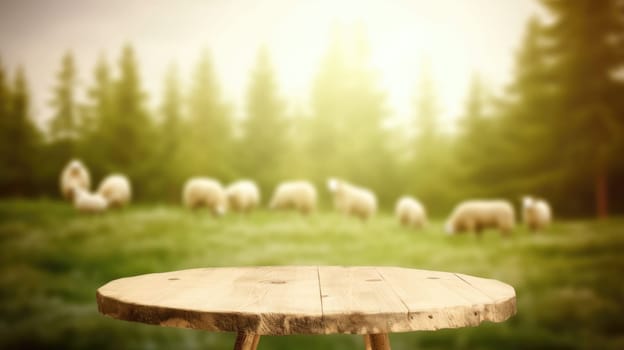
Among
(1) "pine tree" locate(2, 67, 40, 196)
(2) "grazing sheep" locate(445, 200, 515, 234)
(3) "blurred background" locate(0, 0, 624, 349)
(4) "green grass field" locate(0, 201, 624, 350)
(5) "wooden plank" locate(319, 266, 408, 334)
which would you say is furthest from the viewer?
(2) "grazing sheep" locate(445, 200, 515, 234)

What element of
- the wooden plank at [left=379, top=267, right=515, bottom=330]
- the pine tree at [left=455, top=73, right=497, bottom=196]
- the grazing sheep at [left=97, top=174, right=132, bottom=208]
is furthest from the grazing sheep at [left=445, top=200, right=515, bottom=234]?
the wooden plank at [left=379, top=267, right=515, bottom=330]

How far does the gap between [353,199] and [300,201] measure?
39cm

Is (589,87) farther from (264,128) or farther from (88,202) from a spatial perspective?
(88,202)

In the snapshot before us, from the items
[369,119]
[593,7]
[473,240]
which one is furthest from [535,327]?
[593,7]

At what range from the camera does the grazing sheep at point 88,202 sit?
436cm

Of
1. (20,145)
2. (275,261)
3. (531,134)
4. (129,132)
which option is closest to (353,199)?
(275,261)

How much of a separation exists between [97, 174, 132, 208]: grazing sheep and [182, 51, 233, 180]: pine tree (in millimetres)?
459

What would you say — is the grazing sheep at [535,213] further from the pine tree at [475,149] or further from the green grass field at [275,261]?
the pine tree at [475,149]

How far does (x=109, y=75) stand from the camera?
4.58 m

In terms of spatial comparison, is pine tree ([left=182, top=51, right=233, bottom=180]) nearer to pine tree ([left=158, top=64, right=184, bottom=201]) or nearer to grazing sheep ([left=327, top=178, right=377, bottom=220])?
pine tree ([left=158, top=64, right=184, bottom=201])

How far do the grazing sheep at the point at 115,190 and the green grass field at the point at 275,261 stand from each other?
9 cm

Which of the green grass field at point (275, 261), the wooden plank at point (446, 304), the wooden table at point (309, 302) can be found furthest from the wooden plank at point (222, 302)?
the green grass field at point (275, 261)

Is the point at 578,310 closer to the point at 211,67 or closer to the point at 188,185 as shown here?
the point at 188,185

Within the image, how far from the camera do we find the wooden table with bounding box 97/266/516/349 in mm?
1175
